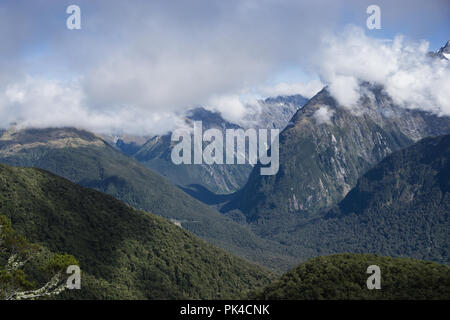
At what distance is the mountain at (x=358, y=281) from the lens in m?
117

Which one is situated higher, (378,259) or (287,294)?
(378,259)

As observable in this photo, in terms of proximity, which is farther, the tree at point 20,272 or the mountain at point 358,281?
the mountain at point 358,281

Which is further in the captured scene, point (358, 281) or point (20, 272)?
Result: point (358, 281)

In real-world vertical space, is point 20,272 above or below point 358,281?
above

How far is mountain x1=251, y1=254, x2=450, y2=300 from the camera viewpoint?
11700 centimetres

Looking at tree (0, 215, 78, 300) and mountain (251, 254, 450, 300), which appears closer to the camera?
tree (0, 215, 78, 300)

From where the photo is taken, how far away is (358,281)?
127312 mm

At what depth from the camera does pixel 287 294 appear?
13188cm

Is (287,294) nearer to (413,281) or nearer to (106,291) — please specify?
(413,281)
